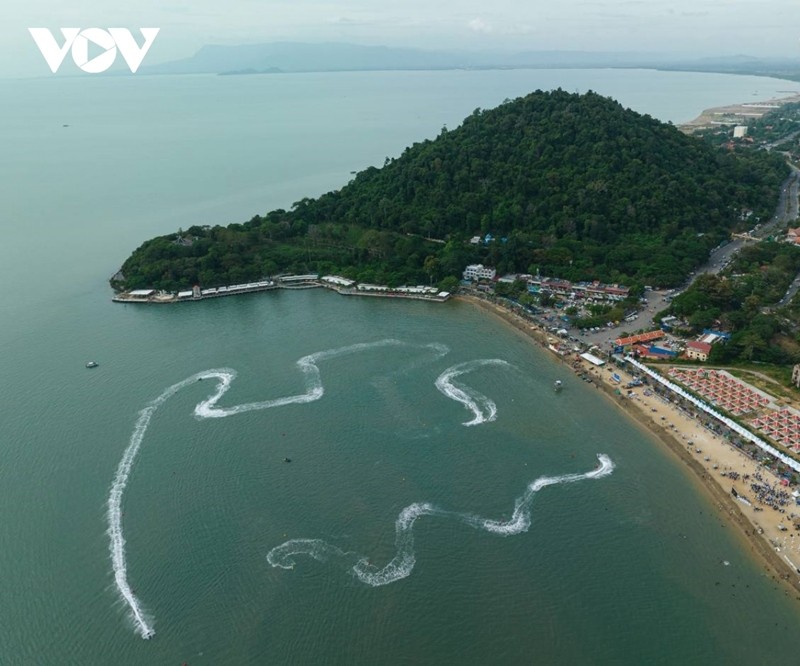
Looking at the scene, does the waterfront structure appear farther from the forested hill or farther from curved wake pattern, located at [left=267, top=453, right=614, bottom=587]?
curved wake pattern, located at [left=267, top=453, right=614, bottom=587]

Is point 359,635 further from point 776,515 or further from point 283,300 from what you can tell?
point 283,300

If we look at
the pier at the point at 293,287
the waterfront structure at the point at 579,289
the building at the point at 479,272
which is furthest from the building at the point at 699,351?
the pier at the point at 293,287

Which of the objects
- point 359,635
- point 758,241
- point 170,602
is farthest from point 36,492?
point 758,241

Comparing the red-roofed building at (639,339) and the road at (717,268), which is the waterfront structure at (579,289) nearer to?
the road at (717,268)

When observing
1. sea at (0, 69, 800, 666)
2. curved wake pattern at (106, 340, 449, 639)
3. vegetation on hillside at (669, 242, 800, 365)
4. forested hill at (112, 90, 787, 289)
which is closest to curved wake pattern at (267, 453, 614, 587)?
sea at (0, 69, 800, 666)

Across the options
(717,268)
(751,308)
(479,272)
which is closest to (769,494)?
(751,308)
